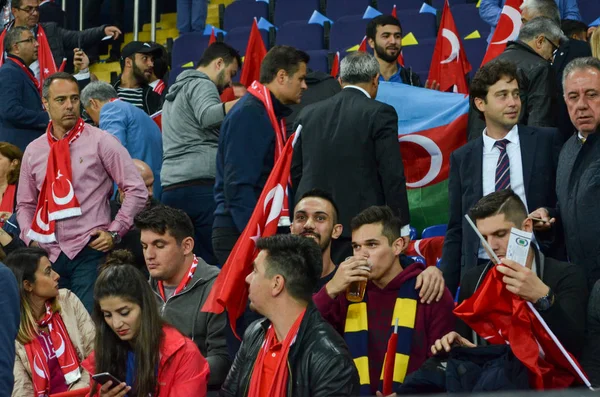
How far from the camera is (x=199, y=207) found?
23.5 ft

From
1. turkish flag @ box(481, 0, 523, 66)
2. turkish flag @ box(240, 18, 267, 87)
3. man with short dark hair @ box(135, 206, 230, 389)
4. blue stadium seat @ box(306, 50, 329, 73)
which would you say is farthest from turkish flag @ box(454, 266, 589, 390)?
blue stadium seat @ box(306, 50, 329, 73)

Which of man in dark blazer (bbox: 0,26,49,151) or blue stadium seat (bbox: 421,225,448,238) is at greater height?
man in dark blazer (bbox: 0,26,49,151)

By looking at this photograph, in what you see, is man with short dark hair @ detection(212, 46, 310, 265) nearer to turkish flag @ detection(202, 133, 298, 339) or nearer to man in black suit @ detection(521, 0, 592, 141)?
turkish flag @ detection(202, 133, 298, 339)

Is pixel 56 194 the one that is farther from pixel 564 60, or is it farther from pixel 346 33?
pixel 346 33

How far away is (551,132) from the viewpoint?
5.56 metres

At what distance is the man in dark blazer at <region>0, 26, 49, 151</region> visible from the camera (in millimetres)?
8719

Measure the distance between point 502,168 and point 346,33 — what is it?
599 cm

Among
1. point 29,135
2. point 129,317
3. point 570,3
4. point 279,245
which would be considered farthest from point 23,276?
point 570,3

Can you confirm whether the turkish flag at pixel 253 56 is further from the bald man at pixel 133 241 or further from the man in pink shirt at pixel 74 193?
the man in pink shirt at pixel 74 193

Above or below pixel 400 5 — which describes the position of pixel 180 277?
below

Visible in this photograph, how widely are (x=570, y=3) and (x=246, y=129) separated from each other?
4.16 m

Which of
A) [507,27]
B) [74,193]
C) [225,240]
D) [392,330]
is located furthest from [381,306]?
[507,27]

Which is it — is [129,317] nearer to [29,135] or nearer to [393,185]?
[393,185]

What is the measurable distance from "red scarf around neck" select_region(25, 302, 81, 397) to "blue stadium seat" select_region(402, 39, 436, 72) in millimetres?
5393
